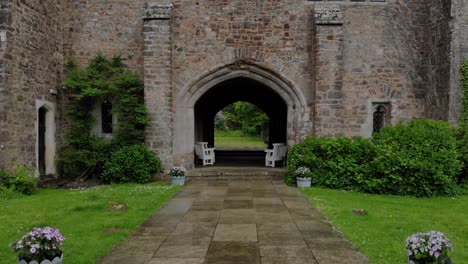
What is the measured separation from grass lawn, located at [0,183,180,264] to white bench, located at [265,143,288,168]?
4.22 m

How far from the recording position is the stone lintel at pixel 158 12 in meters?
11.6

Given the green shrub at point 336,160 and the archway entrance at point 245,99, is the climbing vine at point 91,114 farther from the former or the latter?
the green shrub at point 336,160

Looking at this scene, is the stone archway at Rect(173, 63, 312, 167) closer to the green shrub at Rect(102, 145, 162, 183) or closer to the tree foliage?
the green shrub at Rect(102, 145, 162, 183)

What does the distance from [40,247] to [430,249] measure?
384cm

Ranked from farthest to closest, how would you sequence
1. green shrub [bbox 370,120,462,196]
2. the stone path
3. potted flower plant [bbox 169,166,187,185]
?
potted flower plant [bbox 169,166,187,185] < green shrub [bbox 370,120,462,196] < the stone path

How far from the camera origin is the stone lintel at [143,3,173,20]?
1158 centimetres

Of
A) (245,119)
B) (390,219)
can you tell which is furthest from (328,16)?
(245,119)

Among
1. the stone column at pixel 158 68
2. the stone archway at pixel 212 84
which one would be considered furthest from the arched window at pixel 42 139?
the stone archway at pixel 212 84

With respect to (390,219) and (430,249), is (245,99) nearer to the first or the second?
(390,219)

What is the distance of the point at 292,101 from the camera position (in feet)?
41.3

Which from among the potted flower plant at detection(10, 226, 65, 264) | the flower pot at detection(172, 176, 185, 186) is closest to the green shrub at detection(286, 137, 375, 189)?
the flower pot at detection(172, 176, 185, 186)

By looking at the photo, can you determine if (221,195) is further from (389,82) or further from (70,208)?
(389,82)

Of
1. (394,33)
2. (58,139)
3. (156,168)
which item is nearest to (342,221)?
(156,168)

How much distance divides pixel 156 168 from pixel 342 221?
243 inches
